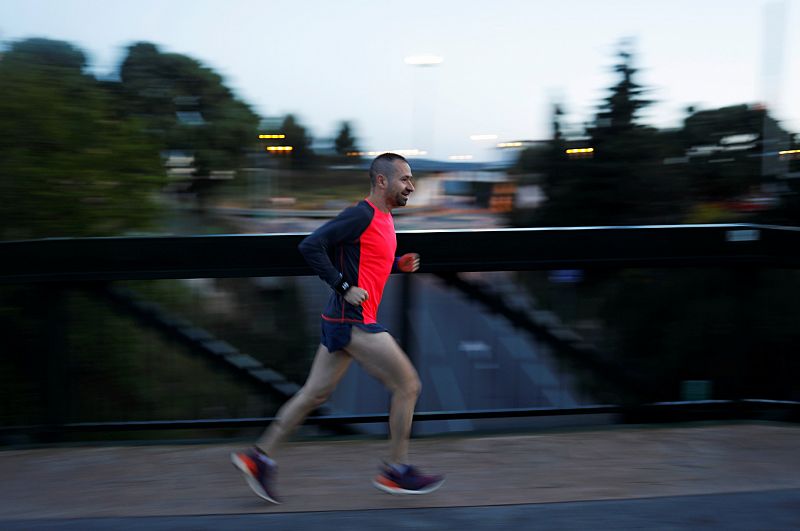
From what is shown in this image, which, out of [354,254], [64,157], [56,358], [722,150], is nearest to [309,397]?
[354,254]

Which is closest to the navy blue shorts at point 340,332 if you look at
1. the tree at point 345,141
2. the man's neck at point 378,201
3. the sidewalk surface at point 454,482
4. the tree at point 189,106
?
the man's neck at point 378,201

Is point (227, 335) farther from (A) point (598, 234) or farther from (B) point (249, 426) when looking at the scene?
(A) point (598, 234)

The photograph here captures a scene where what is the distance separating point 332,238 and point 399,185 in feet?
1.34

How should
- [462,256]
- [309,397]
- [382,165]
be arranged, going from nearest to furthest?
1. [382,165]
2. [309,397]
3. [462,256]

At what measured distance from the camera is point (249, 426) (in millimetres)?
5020

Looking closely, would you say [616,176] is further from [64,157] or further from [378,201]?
[378,201]

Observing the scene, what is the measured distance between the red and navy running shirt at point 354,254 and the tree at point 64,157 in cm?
382

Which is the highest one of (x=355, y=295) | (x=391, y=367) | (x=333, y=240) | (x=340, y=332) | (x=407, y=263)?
(x=333, y=240)

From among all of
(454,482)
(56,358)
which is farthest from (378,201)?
(56,358)

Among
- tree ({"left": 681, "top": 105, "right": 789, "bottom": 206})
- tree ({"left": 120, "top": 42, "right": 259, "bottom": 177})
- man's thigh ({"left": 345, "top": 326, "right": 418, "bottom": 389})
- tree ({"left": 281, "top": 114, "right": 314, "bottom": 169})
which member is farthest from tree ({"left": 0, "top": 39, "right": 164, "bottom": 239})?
tree ({"left": 681, "top": 105, "right": 789, "bottom": 206})

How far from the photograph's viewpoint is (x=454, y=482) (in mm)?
4352

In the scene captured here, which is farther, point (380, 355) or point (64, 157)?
point (64, 157)

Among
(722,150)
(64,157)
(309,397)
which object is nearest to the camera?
(309,397)

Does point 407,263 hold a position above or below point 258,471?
above
